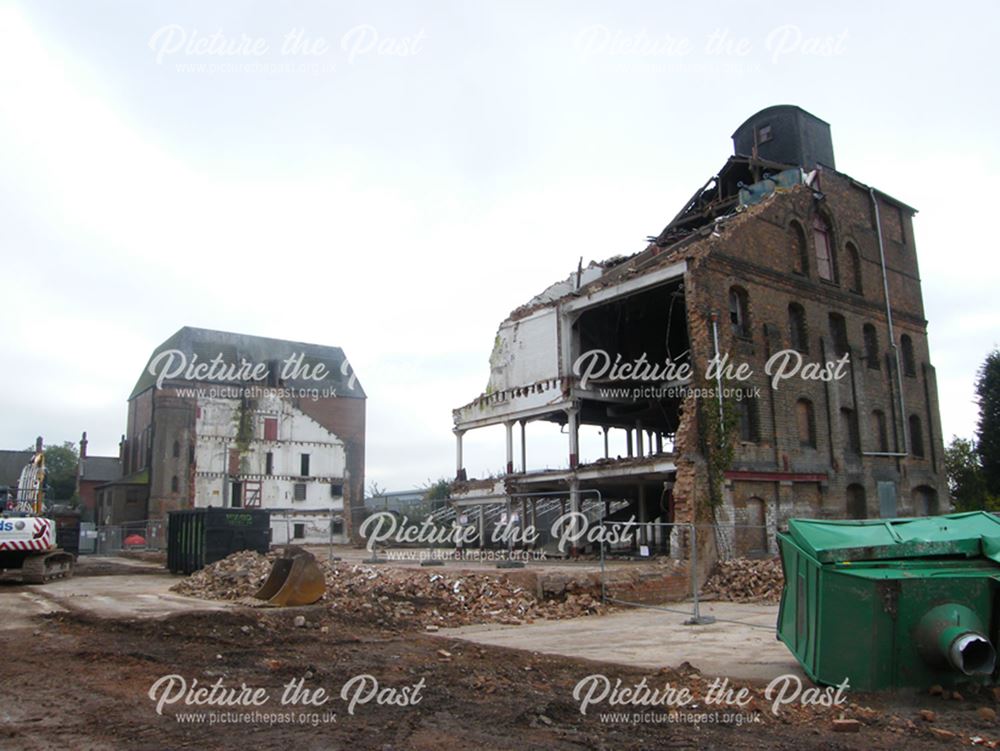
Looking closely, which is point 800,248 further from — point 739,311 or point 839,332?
point 739,311

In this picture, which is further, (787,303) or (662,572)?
(787,303)

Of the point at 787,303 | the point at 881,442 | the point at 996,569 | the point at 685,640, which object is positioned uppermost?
the point at 787,303

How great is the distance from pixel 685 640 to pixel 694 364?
510 inches

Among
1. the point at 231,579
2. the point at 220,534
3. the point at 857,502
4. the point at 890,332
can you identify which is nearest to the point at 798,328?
the point at 890,332

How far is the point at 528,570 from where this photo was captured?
55.1 feet

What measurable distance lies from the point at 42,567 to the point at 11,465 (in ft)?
136

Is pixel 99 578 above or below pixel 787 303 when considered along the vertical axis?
below

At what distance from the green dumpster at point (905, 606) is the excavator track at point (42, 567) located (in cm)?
2128

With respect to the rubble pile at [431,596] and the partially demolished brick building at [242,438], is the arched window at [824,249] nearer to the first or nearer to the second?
the rubble pile at [431,596]

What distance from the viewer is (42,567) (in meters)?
21.9

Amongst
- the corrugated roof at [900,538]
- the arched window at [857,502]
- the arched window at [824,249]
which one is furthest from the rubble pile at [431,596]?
the arched window at [824,249]

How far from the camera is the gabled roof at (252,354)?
180 ft

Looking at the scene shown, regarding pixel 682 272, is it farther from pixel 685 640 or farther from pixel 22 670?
pixel 22 670

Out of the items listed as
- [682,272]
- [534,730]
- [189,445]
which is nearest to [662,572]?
[682,272]
